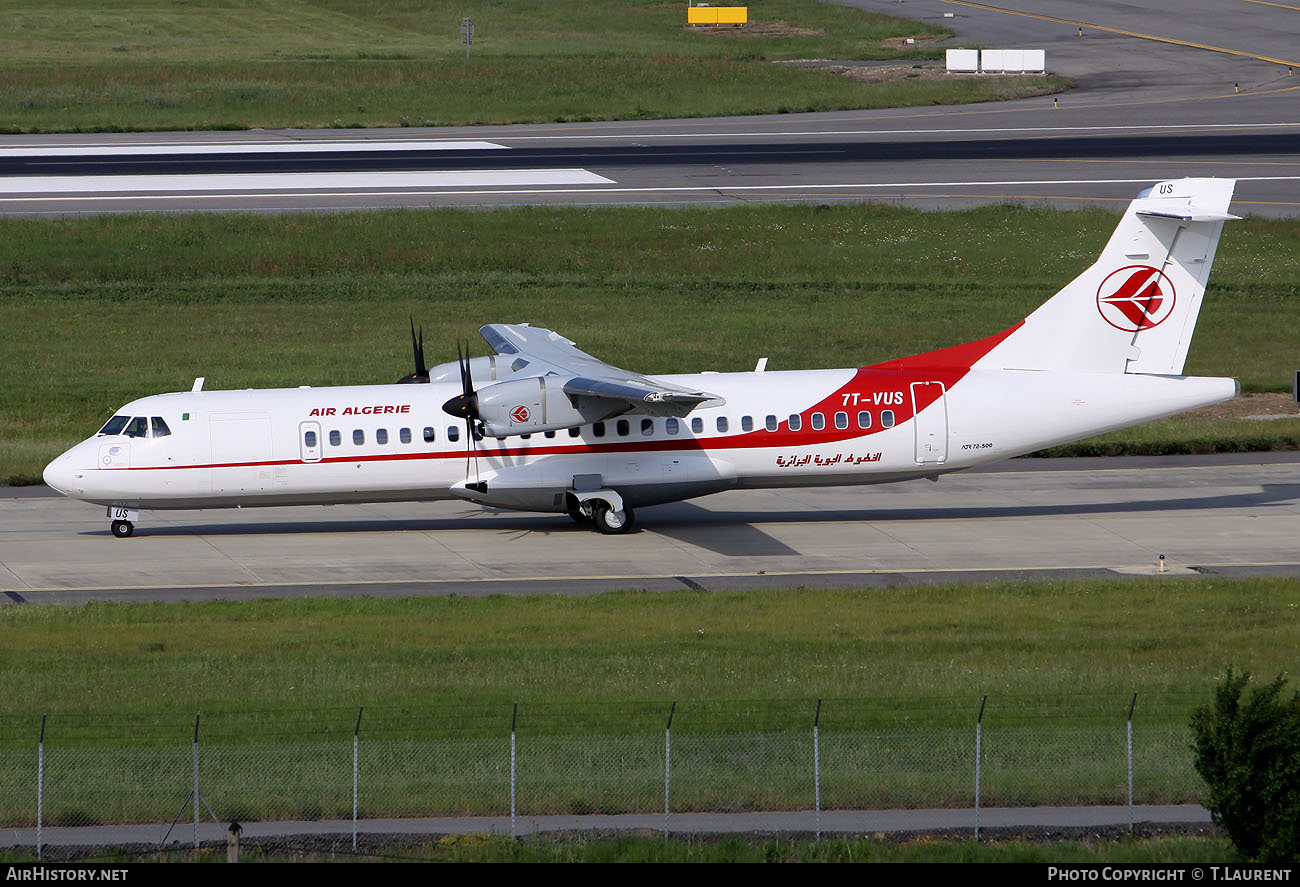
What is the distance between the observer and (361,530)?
31688 millimetres

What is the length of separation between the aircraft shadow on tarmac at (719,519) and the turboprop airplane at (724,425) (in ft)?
3.75

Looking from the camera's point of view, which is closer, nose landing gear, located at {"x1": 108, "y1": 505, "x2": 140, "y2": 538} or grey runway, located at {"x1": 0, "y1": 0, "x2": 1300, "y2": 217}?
nose landing gear, located at {"x1": 108, "y1": 505, "x2": 140, "y2": 538}

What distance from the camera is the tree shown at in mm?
13164

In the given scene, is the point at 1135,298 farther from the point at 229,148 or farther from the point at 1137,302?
the point at 229,148

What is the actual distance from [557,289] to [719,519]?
23003 mm

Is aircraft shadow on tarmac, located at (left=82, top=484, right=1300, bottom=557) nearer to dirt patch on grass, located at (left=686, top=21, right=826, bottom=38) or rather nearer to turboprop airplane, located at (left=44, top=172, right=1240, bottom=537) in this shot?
turboprop airplane, located at (left=44, top=172, right=1240, bottom=537)

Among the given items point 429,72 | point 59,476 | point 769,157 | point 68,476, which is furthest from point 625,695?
point 429,72

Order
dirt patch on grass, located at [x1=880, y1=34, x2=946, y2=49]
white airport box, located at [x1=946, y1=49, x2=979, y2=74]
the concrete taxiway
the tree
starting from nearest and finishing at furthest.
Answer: the tree, the concrete taxiway, white airport box, located at [x1=946, y1=49, x2=979, y2=74], dirt patch on grass, located at [x1=880, y1=34, x2=946, y2=49]

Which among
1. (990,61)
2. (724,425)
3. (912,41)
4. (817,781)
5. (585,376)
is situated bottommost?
(817,781)

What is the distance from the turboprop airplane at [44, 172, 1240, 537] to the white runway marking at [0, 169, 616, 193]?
33260 mm

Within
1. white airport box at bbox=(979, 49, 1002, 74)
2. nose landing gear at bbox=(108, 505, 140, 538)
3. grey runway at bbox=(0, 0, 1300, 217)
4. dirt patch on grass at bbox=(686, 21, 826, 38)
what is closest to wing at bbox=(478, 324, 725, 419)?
nose landing gear at bbox=(108, 505, 140, 538)

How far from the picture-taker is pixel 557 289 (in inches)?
2114

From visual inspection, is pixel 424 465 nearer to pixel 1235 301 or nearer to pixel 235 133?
pixel 1235 301
